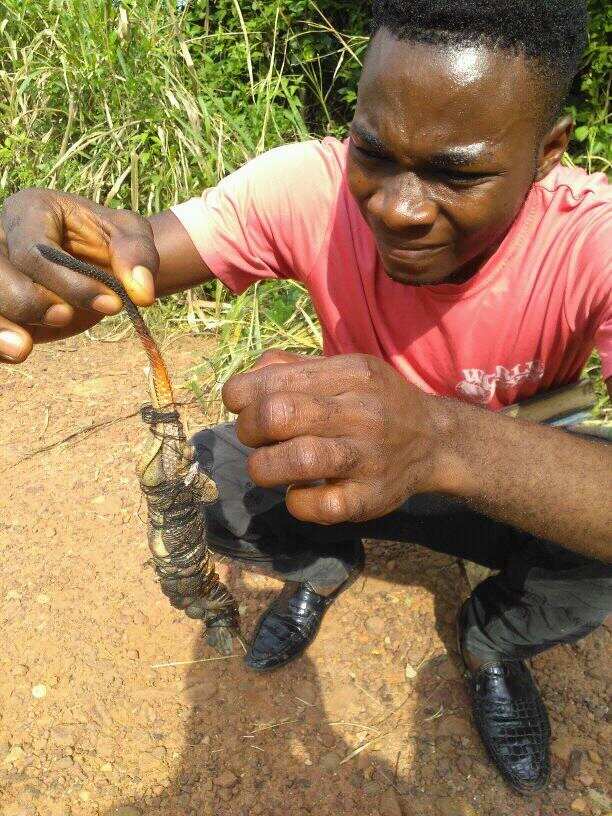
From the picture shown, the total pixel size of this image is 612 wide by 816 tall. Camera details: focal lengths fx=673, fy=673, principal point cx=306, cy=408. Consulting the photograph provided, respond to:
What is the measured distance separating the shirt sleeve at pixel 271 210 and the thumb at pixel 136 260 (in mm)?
245

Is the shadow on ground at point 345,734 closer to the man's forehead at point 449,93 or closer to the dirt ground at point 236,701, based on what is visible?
the dirt ground at point 236,701

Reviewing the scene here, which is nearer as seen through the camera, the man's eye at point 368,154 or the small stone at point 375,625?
the man's eye at point 368,154

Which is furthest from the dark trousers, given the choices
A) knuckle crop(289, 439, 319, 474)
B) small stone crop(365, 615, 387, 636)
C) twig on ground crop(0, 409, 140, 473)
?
twig on ground crop(0, 409, 140, 473)

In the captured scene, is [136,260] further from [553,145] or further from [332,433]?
[553,145]

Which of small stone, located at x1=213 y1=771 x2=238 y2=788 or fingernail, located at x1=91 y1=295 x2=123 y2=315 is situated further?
small stone, located at x1=213 y1=771 x2=238 y2=788

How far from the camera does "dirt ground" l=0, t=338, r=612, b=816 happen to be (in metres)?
2.06

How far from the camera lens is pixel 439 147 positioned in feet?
4.47

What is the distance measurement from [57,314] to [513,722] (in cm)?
183

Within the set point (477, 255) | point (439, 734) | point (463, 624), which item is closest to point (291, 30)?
point (477, 255)

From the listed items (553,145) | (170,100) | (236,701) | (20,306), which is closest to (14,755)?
(236,701)

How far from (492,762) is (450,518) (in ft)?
2.55

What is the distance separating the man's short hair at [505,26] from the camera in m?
1.29

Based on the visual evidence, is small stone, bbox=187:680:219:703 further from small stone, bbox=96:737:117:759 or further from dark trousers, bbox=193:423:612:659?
dark trousers, bbox=193:423:612:659

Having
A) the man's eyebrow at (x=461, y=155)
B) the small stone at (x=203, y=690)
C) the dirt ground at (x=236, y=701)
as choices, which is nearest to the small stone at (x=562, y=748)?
the dirt ground at (x=236, y=701)
